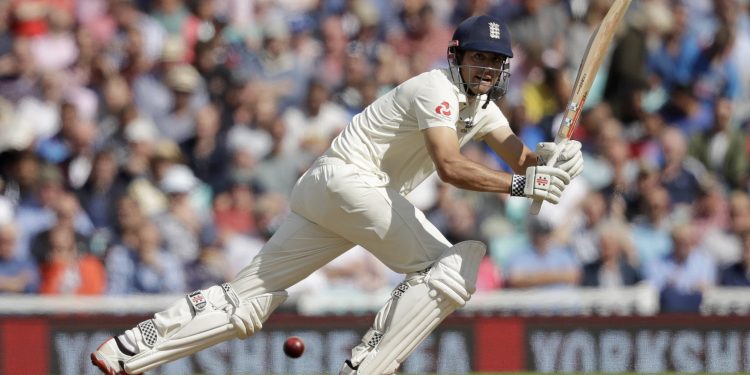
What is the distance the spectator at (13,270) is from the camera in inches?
357

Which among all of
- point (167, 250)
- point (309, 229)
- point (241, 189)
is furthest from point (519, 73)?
point (309, 229)

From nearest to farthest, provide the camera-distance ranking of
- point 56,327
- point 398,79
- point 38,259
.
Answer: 1. point 56,327
2. point 38,259
3. point 398,79

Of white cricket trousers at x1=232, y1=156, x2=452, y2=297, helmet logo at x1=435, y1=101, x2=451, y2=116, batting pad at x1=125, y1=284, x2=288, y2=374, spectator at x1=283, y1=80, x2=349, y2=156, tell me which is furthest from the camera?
spectator at x1=283, y1=80, x2=349, y2=156

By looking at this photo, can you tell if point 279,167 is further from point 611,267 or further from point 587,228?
point 611,267

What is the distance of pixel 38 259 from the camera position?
914cm

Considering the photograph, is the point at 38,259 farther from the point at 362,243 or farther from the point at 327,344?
the point at 362,243

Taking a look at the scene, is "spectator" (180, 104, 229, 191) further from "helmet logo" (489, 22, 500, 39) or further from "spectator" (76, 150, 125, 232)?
"helmet logo" (489, 22, 500, 39)

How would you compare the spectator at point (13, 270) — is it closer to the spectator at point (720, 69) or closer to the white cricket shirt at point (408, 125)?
the white cricket shirt at point (408, 125)

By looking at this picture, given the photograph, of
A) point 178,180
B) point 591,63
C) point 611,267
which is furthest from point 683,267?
point 591,63

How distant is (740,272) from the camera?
9359 millimetres

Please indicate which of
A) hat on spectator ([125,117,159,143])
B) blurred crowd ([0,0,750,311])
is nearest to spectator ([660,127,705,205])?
blurred crowd ([0,0,750,311])

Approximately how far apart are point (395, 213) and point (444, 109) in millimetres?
489

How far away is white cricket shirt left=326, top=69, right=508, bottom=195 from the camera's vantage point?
5633mm

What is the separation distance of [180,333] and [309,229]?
2.36 ft
